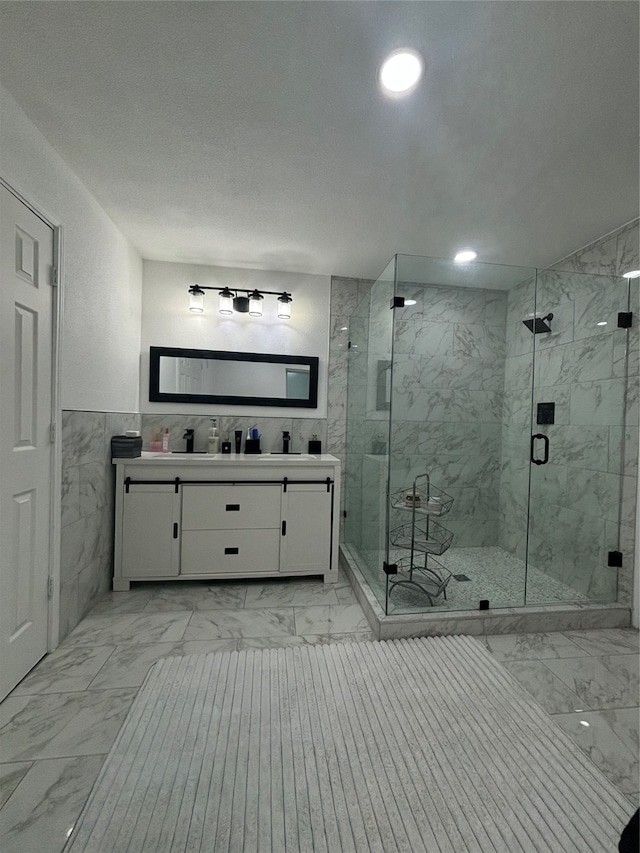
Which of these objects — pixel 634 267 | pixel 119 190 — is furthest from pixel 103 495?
pixel 634 267

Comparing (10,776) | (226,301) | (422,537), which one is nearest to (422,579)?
(422,537)

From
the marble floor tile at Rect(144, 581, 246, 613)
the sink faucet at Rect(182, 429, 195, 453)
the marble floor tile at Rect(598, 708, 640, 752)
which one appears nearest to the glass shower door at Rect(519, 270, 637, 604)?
the marble floor tile at Rect(598, 708, 640, 752)

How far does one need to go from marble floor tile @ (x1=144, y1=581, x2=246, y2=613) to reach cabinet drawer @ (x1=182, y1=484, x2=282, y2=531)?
0.43 meters

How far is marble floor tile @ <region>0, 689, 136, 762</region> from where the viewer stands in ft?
4.19

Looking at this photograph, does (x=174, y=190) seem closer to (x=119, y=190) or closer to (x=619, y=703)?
(x=119, y=190)

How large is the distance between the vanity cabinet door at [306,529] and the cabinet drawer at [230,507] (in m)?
0.10

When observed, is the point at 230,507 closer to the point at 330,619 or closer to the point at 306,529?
the point at 306,529

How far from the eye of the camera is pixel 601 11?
1.08 metres

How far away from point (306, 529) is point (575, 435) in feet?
6.43

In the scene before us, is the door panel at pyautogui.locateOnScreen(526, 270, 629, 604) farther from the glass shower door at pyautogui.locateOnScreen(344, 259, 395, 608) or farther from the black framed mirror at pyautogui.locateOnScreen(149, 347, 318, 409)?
the black framed mirror at pyautogui.locateOnScreen(149, 347, 318, 409)

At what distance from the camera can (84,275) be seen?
203cm

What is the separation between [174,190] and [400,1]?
142 cm

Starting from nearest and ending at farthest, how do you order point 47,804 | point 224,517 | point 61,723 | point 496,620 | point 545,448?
1. point 47,804
2. point 61,723
3. point 496,620
4. point 545,448
5. point 224,517

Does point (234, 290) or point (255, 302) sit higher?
point (234, 290)
